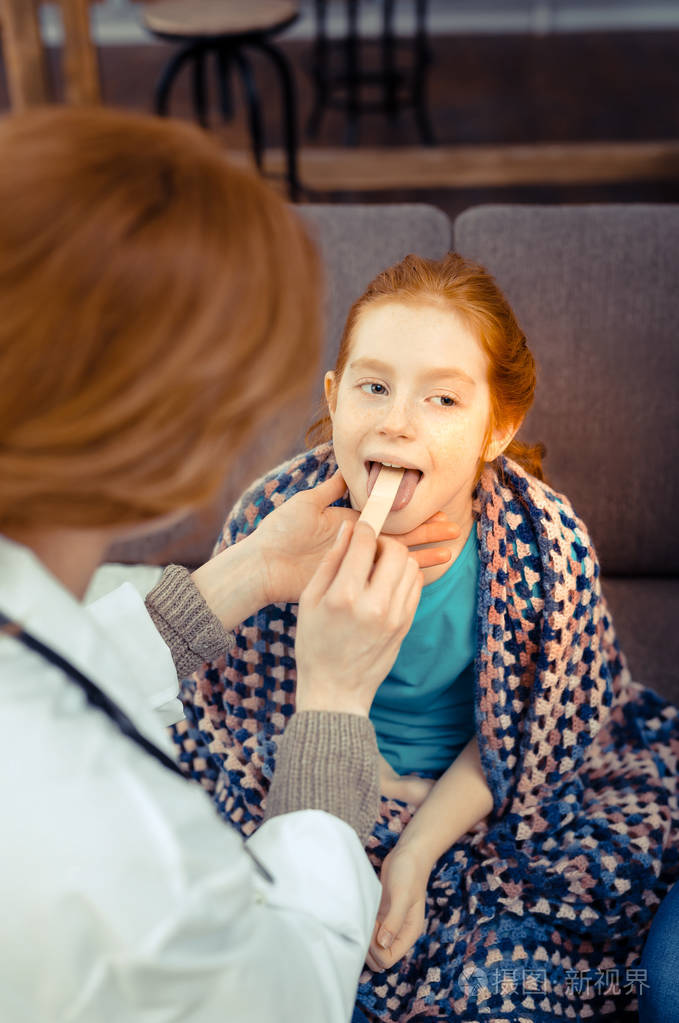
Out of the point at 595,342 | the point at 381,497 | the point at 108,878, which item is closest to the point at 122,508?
the point at 108,878

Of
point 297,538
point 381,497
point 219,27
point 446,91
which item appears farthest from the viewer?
point 446,91

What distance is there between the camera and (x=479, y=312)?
1059 mm

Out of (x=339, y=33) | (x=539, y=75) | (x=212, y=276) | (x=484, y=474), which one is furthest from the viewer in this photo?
(x=339, y=33)

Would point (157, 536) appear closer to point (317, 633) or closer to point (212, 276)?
point (317, 633)

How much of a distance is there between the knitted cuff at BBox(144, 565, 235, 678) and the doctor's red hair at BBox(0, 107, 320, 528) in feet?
1.30

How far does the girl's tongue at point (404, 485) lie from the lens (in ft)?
3.37

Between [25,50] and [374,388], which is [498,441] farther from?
[25,50]

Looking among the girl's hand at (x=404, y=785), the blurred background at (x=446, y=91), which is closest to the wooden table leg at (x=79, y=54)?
the blurred background at (x=446, y=91)

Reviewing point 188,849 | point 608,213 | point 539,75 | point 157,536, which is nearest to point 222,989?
point 188,849

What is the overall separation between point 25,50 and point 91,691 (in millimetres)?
3032

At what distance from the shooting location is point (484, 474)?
1.17 meters

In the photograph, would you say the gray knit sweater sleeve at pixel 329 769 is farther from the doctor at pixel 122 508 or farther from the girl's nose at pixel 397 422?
the girl's nose at pixel 397 422

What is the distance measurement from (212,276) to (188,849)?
0.36 m

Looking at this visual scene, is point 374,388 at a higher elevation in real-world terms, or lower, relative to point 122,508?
lower
